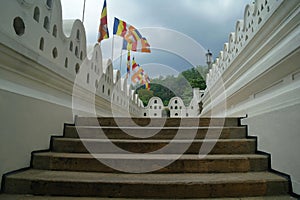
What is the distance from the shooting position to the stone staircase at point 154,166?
1238 mm

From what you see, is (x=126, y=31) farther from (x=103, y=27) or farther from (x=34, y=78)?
(x=34, y=78)

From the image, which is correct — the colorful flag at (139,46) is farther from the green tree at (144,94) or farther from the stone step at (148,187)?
the stone step at (148,187)

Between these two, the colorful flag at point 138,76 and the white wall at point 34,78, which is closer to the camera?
the white wall at point 34,78

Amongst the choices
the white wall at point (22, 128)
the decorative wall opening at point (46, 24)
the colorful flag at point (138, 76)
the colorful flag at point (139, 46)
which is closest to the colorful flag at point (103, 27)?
the colorful flag at point (139, 46)

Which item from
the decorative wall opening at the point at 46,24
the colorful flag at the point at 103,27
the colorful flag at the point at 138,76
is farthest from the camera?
the colorful flag at the point at 138,76

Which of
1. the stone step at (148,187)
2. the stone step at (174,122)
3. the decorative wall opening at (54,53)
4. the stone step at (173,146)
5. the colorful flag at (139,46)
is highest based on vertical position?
the colorful flag at (139,46)

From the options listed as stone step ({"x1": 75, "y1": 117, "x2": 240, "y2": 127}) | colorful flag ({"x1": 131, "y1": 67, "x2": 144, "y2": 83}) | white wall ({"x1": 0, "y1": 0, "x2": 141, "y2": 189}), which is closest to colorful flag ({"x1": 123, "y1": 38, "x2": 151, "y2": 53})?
colorful flag ({"x1": 131, "y1": 67, "x2": 144, "y2": 83})

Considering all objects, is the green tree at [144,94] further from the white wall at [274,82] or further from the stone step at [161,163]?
the stone step at [161,163]

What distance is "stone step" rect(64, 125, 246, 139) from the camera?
6.17 feet

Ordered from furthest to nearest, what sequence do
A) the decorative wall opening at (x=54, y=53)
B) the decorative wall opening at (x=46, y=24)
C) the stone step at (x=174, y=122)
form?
the stone step at (x=174, y=122) → the decorative wall opening at (x=54, y=53) → the decorative wall opening at (x=46, y=24)

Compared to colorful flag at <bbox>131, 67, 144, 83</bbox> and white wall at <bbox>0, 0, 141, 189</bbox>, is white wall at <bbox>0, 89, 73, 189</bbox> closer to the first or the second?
white wall at <bbox>0, 0, 141, 189</bbox>

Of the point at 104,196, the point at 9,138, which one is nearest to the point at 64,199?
the point at 104,196

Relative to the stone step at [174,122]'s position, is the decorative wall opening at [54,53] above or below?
above

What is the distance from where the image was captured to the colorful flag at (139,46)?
231 inches
